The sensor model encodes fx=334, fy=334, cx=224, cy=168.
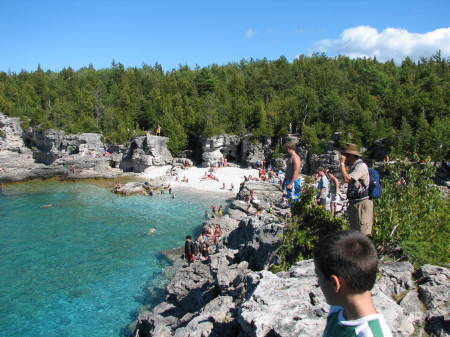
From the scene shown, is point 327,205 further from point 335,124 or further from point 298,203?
point 335,124

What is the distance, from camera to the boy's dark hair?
6.25 feet

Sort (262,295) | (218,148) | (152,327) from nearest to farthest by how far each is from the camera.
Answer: (262,295), (152,327), (218,148)

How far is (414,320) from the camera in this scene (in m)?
5.00

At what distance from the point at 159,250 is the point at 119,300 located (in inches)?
210

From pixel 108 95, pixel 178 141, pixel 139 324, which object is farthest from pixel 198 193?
pixel 108 95

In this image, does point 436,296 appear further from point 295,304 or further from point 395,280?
point 295,304

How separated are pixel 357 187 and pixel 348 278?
4.56m

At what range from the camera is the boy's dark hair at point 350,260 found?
75.0 inches

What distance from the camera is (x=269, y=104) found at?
50719mm

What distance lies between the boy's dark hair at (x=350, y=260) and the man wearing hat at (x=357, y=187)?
413cm

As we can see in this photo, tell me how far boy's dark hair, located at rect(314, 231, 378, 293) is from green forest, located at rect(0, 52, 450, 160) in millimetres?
33878

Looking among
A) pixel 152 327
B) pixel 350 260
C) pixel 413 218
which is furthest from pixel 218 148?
pixel 350 260

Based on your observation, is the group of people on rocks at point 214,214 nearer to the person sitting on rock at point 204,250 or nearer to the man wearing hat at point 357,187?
the person sitting on rock at point 204,250

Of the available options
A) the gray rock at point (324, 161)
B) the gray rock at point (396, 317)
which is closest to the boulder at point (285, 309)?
the gray rock at point (396, 317)
